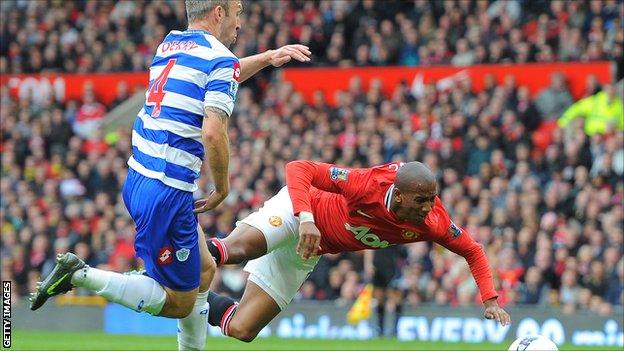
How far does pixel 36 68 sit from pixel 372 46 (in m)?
7.35

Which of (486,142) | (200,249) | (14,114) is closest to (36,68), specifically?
(14,114)

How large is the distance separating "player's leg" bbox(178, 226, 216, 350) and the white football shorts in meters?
1.11

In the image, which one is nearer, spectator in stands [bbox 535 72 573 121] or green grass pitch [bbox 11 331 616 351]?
green grass pitch [bbox 11 331 616 351]

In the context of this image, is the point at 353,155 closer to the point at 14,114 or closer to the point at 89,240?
the point at 89,240

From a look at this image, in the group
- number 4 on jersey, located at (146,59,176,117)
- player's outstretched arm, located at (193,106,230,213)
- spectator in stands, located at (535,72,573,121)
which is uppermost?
spectator in stands, located at (535,72,573,121)

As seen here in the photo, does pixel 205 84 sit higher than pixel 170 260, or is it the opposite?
pixel 205 84

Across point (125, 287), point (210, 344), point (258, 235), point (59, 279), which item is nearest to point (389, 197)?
point (258, 235)

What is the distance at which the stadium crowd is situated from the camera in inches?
714

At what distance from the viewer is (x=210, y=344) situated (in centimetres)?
1623

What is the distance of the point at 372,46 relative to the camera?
2306 centimetres

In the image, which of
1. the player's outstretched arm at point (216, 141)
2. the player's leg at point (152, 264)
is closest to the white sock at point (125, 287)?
the player's leg at point (152, 264)

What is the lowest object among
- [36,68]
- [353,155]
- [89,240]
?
[89,240]

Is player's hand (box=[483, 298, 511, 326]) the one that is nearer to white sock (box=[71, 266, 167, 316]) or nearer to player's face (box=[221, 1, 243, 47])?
white sock (box=[71, 266, 167, 316])

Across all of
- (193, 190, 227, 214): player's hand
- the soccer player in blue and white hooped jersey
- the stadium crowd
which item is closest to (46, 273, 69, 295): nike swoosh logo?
the soccer player in blue and white hooped jersey
